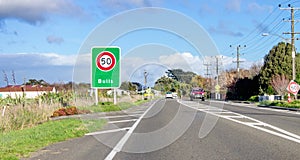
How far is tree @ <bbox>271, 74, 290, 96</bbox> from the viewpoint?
5725 centimetres

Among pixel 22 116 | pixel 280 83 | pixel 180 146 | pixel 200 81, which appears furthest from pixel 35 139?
pixel 200 81

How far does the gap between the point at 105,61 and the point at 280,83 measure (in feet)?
124

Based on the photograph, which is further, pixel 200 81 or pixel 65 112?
pixel 200 81

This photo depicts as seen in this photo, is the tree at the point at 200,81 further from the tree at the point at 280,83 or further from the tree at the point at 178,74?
the tree at the point at 280,83

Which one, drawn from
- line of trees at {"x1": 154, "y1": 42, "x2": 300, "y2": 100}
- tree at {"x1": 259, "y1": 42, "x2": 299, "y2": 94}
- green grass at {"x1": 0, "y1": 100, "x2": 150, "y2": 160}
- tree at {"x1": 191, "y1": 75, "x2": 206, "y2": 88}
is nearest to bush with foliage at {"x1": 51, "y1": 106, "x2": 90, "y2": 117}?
green grass at {"x1": 0, "y1": 100, "x2": 150, "y2": 160}

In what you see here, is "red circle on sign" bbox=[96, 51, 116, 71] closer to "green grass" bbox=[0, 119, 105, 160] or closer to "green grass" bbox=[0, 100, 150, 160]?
"green grass" bbox=[0, 100, 150, 160]

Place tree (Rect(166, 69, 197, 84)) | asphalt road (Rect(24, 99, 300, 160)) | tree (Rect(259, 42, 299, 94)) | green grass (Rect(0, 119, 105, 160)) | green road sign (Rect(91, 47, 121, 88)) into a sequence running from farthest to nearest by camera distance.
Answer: tree (Rect(259, 42, 299, 94)), tree (Rect(166, 69, 197, 84)), green road sign (Rect(91, 47, 121, 88)), green grass (Rect(0, 119, 105, 160)), asphalt road (Rect(24, 99, 300, 160))

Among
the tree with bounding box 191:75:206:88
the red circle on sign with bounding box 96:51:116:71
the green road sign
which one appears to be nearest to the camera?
the red circle on sign with bounding box 96:51:116:71

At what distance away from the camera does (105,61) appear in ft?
88.6

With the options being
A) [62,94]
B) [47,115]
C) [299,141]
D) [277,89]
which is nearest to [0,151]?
[299,141]

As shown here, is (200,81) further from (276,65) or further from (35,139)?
(35,139)

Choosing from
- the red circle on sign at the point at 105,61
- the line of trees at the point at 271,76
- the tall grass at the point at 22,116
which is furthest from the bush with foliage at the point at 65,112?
the line of trees at the point at 271,76

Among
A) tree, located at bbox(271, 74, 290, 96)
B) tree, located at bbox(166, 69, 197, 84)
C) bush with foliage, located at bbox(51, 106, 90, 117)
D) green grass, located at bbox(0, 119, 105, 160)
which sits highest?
tree, located at bbox(166, 69, 197, 84)

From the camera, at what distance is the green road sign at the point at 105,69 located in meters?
26.8
